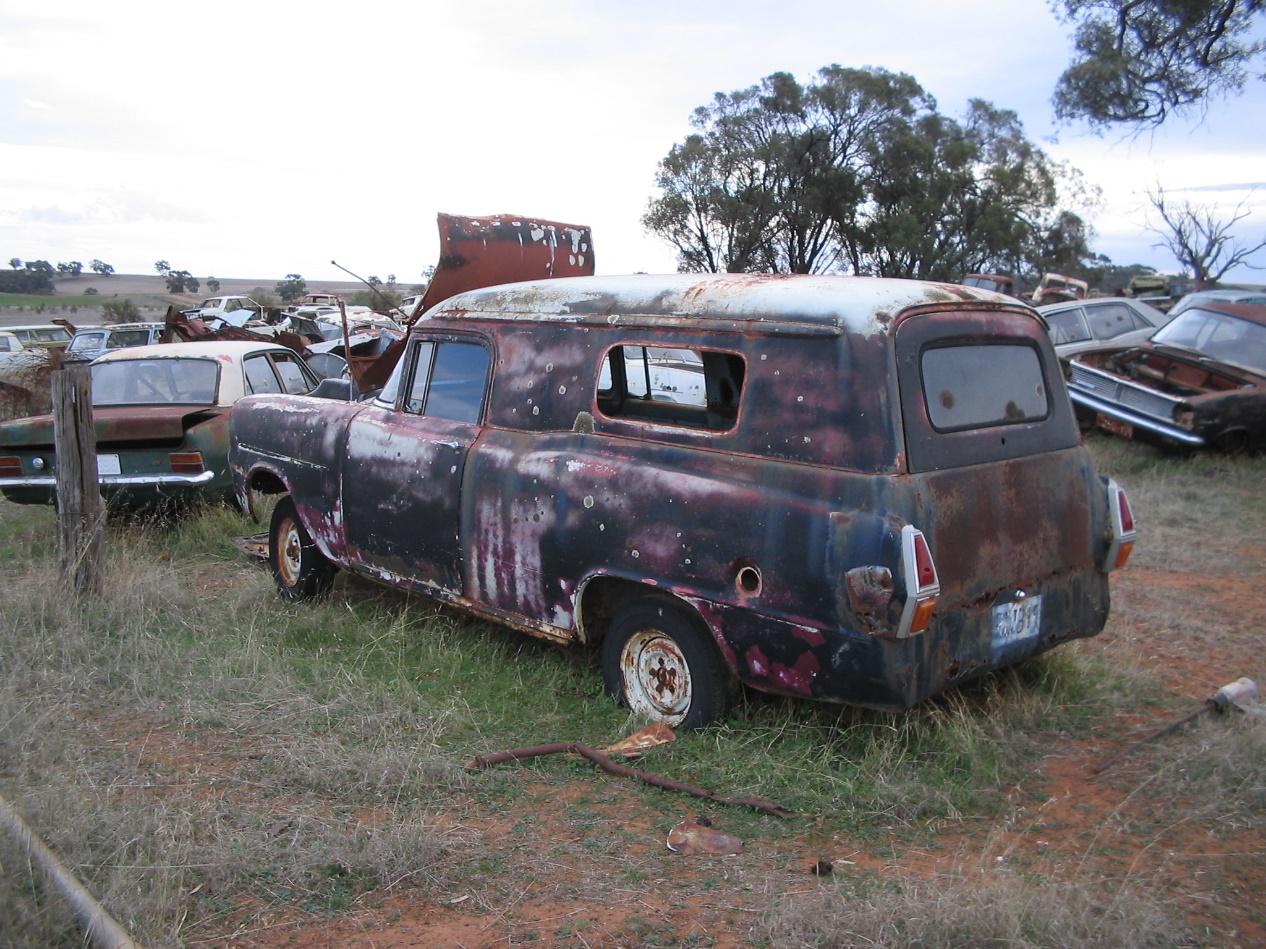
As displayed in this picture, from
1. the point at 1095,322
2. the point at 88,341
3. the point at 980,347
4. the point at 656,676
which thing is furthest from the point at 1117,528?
the point at 88,341

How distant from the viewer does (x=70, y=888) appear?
10.3 feet

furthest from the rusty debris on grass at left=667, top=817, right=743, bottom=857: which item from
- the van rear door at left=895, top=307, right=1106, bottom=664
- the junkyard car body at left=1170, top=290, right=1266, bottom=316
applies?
the junkyard car body at left=1170, top=290, right=1266, bottom=316

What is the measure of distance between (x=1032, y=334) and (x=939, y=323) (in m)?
0.71

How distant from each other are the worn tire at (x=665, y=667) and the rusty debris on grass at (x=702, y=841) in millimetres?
716

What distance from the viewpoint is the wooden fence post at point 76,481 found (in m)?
6.45

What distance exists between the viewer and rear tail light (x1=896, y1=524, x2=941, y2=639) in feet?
12.6

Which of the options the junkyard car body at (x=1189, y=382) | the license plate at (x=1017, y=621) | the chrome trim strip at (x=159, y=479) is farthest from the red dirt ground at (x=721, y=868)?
the junkyard car body at (x=1189, y=382)

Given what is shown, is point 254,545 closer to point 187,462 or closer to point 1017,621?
point 187,462

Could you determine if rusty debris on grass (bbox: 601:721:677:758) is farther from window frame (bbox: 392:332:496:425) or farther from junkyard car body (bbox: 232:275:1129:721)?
window frame (bbox: 392:332:496:425)

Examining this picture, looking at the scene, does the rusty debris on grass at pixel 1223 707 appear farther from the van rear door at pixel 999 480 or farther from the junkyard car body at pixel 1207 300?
the junkyard car body at pixel 1207 300

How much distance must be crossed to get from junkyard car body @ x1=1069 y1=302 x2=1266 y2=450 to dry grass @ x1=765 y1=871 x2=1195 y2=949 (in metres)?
8.03

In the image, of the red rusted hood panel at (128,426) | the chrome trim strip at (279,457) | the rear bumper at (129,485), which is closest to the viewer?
the chrome trim strip at (279,457)

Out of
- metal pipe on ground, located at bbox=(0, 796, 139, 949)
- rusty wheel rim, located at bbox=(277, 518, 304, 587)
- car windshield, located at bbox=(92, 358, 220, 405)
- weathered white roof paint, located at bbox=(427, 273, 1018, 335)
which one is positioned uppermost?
weathered white roof paint, located at bbox=(427, 273, 1018, 335)

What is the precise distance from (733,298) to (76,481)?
421 centimetres
